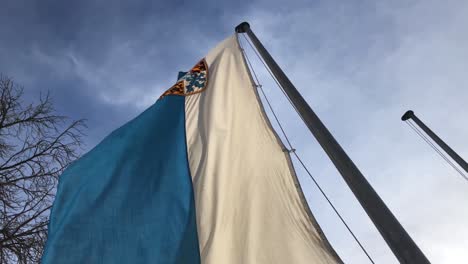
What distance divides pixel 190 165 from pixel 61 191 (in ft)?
5.03

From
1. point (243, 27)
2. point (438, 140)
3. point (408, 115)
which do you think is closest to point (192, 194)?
point (243, 27)

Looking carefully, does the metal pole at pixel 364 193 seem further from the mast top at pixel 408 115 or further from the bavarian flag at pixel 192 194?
the mast top at pixel 408 115

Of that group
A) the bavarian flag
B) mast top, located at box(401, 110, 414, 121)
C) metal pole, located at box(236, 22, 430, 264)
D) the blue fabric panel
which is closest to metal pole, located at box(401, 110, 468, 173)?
mast top, located at box(401, 110, 414, 121)

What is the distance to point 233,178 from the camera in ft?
12.0

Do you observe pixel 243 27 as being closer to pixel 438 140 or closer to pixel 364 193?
pixel 364 193

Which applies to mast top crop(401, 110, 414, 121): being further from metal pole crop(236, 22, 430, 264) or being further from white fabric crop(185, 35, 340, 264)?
metal pole crop(236, 22, 430, 264)

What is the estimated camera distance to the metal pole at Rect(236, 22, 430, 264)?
5.18 ft

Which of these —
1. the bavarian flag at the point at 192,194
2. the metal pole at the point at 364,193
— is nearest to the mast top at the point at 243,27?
the bavarian flag at the point at 192,194

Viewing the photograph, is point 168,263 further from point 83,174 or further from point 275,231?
point 83,174

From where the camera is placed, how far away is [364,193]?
6.14 ft

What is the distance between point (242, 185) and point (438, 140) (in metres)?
8.32

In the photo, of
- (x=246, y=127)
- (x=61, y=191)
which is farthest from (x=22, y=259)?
(x=246, y=127)

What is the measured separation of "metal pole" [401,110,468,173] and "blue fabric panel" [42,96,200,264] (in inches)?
275

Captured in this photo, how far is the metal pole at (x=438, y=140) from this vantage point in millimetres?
7716
